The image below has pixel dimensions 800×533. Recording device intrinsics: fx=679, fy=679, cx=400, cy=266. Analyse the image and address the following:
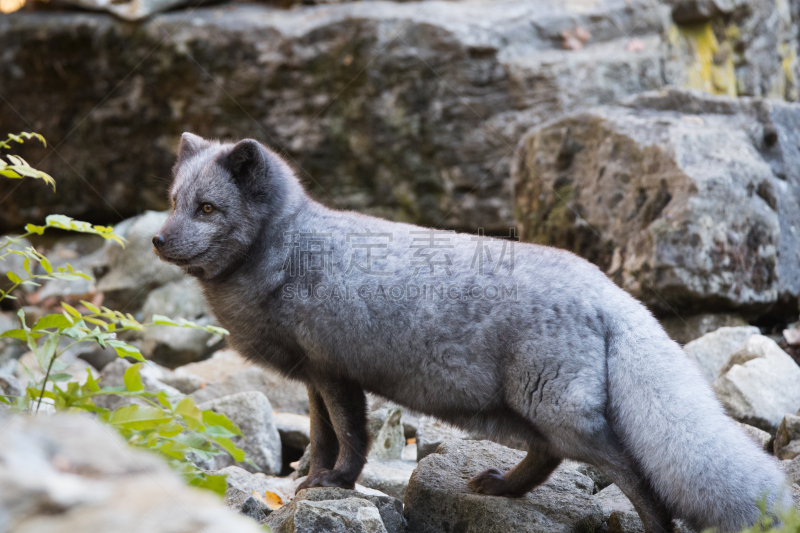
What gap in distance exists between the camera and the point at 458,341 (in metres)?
3.74

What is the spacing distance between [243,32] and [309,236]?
682 cm

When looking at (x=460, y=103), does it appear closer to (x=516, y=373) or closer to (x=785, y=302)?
(x=785, y=302)

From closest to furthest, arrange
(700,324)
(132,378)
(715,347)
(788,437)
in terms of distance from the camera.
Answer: (132,378)
(788,437)
(715,347)
(700,324)

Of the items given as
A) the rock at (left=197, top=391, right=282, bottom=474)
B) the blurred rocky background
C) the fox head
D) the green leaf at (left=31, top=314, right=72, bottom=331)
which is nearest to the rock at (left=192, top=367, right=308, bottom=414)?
the blurred rocky background

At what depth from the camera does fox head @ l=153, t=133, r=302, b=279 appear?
3.97 m

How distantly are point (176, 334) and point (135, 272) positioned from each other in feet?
4.61

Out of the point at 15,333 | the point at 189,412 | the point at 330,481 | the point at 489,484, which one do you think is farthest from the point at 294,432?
the point at 189,412

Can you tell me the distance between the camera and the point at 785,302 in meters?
6.78

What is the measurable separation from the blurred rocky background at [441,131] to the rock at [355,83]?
3cm

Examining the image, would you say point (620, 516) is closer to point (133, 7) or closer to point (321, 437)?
→ point (321, 437)

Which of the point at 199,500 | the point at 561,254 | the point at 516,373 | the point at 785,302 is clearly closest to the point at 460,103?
the point at 785,302

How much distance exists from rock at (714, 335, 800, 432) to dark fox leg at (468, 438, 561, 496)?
1835 millimetres

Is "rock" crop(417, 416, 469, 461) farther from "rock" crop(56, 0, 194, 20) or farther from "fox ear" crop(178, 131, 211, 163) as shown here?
"rock" crop(56, 0, 194, 20)

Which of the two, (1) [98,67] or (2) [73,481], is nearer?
(2) [73,481]
